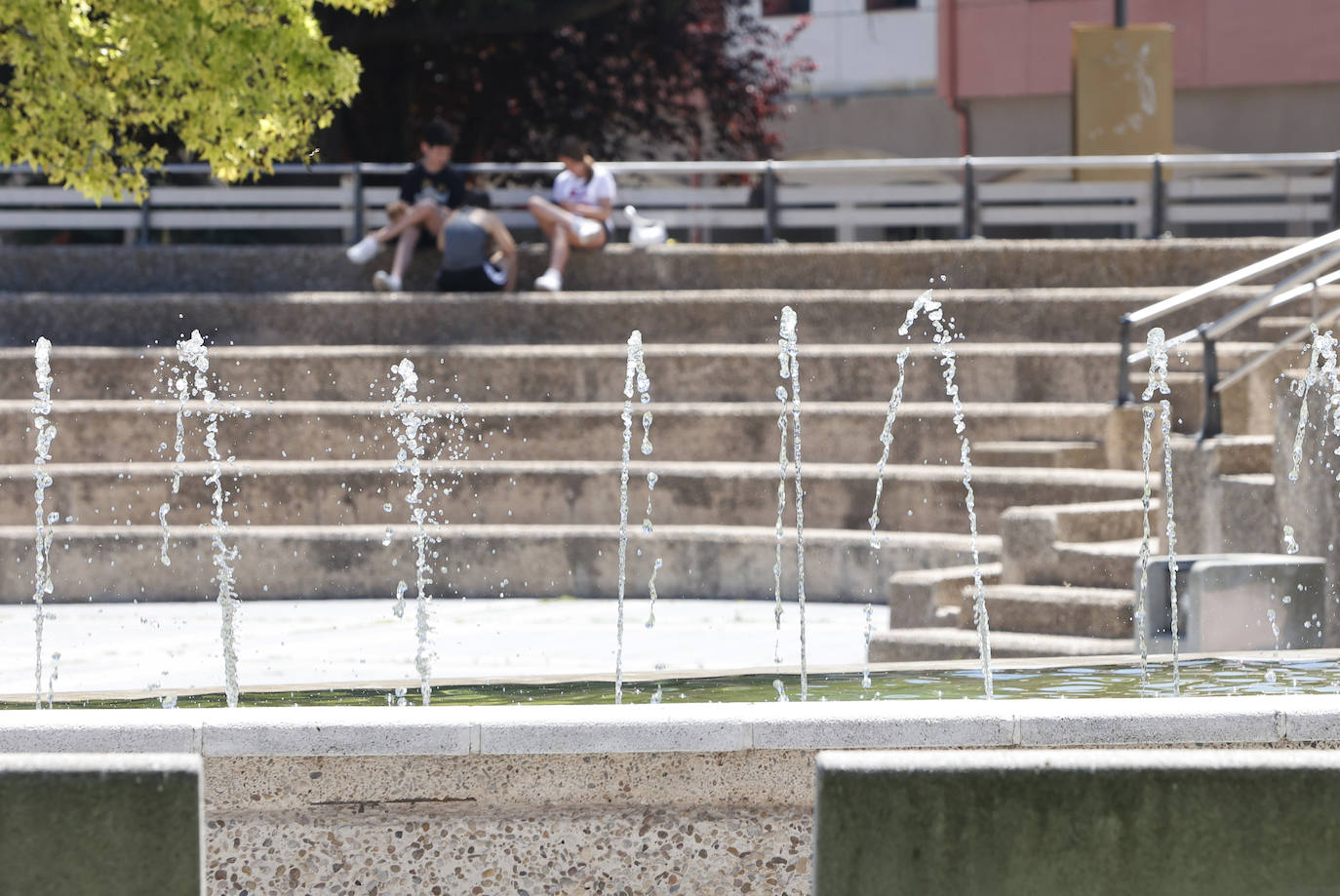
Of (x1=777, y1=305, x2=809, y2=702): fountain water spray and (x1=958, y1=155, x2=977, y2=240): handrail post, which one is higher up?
(x1=958, y1=155, x2=977, y2=240): handrail post

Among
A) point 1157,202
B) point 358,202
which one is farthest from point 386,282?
point 1157,202

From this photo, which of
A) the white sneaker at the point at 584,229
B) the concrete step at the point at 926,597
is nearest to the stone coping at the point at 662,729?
the concrete step at the point at 926,597

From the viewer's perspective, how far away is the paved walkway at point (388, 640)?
32.4 feet

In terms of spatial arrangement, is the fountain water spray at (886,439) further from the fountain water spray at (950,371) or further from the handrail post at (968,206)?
the handrail post at (968,206)

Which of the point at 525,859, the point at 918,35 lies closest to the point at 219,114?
the point at 525,859

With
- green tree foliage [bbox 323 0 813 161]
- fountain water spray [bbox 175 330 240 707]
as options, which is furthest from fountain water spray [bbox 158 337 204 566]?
green tree foliage [bbox 323 0 813 161]

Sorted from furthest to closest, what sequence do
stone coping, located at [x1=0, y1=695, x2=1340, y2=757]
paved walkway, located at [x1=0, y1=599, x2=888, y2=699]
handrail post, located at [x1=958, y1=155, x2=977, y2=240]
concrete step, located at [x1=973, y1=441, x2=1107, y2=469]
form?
handrail post, located at [x1=958, y1=155, x2=977, y2=240]
concrete step, located at [x1=973, y1=441, x2=1107, y2=469]
paved walkway, located at [x1=0, y1=599, x2=888, y2=699]
stone coping, located at [x1=0, y1=695, x2=1340, y2=757]

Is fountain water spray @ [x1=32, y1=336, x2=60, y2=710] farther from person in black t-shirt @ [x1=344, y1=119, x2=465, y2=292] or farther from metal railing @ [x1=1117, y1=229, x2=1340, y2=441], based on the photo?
metal railing @ [x1=1117, y1=229, x2=1340, y2=441]

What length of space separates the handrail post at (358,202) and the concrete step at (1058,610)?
750cm

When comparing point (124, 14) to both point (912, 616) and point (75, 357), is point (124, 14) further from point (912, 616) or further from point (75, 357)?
point (912, 616)

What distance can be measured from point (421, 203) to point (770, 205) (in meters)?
2.77

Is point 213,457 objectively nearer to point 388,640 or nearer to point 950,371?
point 388,640

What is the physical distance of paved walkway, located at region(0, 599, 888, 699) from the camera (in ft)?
32.4

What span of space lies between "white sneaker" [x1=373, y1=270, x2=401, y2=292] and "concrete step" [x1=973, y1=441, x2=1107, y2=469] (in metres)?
4.73
